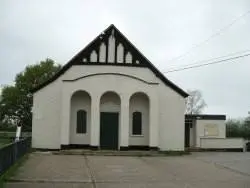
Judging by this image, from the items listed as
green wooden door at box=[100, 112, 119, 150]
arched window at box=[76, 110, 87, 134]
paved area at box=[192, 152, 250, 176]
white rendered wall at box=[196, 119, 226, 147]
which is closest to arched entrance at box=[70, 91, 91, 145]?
arched window at box=[76, 110, 87, 134]

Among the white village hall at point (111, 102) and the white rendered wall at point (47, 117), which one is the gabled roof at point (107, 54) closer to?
the white village hall at point (111, 102)

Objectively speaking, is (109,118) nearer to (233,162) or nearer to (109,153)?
(109,153)

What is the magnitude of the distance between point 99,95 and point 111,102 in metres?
1.81

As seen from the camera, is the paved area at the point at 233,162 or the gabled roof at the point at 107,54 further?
the gabled roof at the point at 107,54

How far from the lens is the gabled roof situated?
3195 centimetres

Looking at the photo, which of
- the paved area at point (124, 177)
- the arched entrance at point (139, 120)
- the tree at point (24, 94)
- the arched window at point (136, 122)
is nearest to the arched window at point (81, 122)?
the arched entrance at point (139, 120)

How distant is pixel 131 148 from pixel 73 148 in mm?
4032

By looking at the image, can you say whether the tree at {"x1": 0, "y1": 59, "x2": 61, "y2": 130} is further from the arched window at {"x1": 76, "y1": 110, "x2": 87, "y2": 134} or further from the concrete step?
the concrete step

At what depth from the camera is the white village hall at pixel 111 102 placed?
31016 mm

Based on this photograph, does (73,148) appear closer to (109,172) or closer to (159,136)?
(159,136)

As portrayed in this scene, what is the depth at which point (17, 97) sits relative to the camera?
64188mm

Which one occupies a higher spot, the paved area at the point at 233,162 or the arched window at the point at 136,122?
the arched window at the point at 136,122

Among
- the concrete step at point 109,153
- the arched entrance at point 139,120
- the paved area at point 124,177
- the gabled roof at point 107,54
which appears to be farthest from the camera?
the arched entrance at point 139,120

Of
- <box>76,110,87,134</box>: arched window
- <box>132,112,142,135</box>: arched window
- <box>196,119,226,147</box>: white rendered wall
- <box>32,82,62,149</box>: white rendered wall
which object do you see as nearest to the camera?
<box>32,82,62,149</box>: white rendered wall
